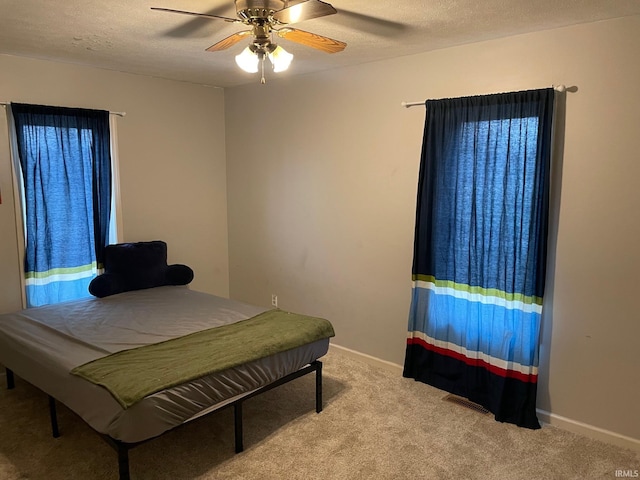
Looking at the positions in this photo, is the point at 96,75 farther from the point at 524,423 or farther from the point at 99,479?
the point at 524,423

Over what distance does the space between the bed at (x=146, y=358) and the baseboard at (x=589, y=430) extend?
4.79ft

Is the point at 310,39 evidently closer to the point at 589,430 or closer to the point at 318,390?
the point at 318,390

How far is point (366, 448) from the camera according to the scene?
2676mm

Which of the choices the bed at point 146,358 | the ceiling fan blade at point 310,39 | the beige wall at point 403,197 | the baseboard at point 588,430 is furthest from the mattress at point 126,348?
the ceiling fan blade at point 310,39

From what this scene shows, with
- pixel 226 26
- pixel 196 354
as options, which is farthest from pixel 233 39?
pixel 196 354

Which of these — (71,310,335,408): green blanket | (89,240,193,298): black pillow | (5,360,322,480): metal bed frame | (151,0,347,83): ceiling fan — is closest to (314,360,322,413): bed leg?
(5,360,322,480): metal bed frame

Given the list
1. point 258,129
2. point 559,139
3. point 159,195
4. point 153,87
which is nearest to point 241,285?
point 159,195

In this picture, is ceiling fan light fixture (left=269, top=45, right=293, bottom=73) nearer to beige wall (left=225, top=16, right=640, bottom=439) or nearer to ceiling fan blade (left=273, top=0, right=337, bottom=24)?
ceiling fan blade (left=273, top=0, right=337, bottom=24)

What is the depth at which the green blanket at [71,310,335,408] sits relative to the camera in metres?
2.21

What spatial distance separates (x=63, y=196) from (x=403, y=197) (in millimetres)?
2653

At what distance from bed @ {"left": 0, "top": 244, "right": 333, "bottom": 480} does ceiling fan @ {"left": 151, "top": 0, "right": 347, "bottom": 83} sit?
157 cm

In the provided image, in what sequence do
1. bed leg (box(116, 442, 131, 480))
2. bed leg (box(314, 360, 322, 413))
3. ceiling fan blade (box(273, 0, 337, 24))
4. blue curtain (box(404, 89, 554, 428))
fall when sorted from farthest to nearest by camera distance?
bed leg (box(314, 360, 322, 413))
blue curtain (box(404, 89, 554, 428))
bed leg (box(116, 442, 131, 480))
ceiling fan blade (box(273, 0, 337, 24))

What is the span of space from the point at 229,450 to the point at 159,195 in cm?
253

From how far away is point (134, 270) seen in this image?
3914mm
